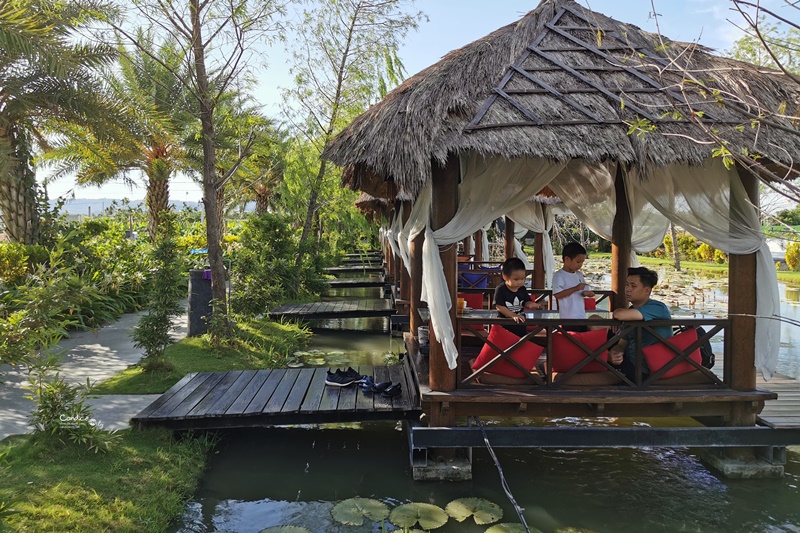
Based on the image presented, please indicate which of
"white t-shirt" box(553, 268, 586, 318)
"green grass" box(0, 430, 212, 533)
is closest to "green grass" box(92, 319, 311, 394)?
"green grass" box(0, 430, 212, 533)

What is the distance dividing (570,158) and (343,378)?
3.05 m

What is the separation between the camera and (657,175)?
5.35 metres

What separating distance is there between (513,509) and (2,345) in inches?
148

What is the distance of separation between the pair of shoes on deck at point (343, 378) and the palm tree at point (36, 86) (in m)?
5.05

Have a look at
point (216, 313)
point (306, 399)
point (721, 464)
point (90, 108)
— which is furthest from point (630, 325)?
point (90, 108)

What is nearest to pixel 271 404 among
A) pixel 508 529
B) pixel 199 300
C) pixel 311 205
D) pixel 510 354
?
pixel 510 354

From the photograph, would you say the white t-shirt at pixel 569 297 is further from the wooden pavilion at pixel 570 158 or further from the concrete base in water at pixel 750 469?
the concrete base in water at pixel 750 469

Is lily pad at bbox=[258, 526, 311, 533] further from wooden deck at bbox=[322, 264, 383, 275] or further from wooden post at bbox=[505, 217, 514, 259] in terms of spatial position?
wooden deck at bbox=[322, 264, 383, 275]

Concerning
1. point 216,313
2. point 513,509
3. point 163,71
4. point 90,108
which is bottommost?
point 513,509

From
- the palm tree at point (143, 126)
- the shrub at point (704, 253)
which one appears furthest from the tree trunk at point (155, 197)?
the shrub at point (704, 253)

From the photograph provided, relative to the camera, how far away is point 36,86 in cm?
869

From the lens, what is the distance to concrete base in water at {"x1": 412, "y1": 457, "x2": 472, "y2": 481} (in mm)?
4656

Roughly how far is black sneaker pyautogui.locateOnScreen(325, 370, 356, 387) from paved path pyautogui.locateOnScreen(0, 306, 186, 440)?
5.97 feet

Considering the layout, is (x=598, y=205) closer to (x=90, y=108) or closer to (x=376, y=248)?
(x=90, y=108)
